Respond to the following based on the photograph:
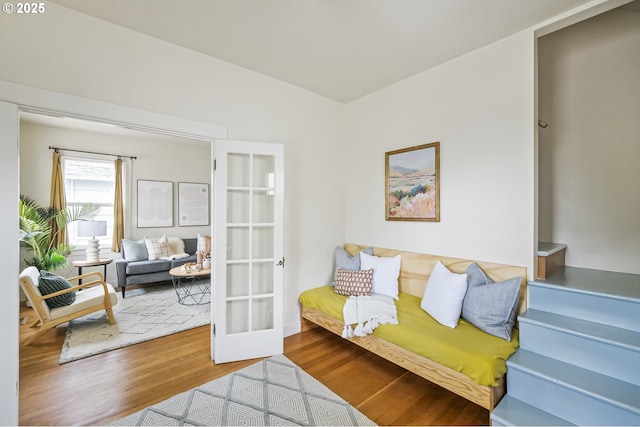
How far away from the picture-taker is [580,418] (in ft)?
5.08

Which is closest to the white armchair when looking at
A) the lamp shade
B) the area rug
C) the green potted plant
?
the area rug

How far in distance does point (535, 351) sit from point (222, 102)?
325cm

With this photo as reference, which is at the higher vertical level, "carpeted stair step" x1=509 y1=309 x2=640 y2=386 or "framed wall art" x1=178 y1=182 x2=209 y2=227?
"framed wall art" x1=178 y1=182 x2=209 y2=227

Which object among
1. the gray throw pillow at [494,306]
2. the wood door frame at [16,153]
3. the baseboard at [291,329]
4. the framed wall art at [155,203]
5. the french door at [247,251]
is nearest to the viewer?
the wood door frame at [16,153]

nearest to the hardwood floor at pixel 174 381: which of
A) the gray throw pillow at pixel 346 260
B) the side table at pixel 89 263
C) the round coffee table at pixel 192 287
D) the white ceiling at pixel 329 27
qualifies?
the gray throw pillow at pixel 346 260

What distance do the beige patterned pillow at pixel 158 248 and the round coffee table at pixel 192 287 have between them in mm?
583

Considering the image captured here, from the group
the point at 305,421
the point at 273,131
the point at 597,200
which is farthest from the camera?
the point at 273,131

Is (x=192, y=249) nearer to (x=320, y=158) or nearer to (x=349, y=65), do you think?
(x=320, y=158)

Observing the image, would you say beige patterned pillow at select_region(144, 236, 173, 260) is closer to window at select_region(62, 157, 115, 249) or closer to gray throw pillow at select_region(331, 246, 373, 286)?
window at select_region(62, 157, 115, 249)

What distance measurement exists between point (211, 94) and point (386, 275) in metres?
2.48

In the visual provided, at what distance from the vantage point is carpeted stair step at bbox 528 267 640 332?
1728mm

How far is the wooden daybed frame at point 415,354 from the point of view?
177 cm

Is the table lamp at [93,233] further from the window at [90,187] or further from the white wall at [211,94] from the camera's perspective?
the white wall at [211,94]

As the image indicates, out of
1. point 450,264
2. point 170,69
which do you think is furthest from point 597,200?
point 170,69
